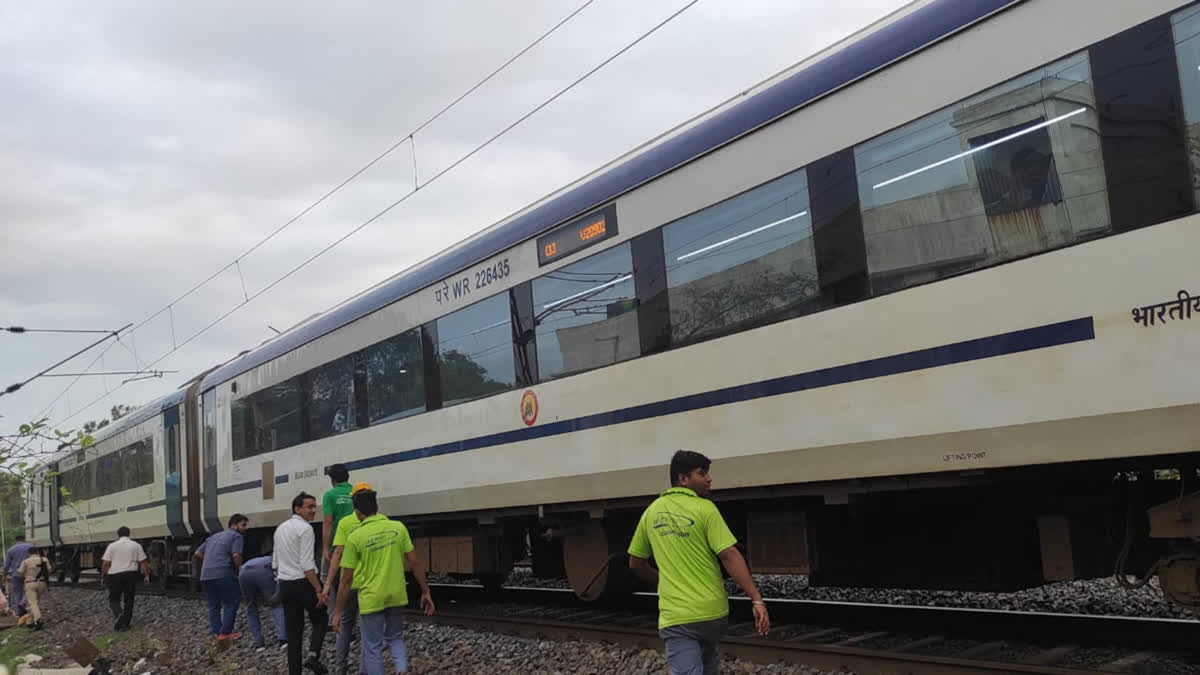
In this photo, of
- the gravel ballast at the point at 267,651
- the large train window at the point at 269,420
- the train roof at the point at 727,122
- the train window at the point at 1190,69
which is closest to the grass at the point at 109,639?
the gravel ballast at the point at 267,651

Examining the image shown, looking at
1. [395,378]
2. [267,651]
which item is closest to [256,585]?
[267,651]

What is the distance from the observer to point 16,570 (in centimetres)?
1716

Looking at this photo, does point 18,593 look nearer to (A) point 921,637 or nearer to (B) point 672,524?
(A) point 921,637

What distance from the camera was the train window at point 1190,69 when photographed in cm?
471

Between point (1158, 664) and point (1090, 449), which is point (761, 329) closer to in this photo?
point (1090, 449)

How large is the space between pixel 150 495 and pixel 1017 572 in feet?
57.3

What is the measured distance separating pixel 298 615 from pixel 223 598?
3271mm

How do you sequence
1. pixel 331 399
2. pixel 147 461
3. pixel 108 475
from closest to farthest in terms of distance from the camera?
1. pixel 331 399
2. pixel 147 461
3. pixel 108 475

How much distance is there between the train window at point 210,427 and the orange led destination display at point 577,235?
9.36 metres

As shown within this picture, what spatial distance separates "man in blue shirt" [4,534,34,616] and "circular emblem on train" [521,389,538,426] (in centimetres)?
1167

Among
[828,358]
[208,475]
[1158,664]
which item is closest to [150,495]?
[208,475]

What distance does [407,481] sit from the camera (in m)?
10.9

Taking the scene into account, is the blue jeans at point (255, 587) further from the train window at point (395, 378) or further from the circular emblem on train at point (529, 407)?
the circular emblem on train at point (529, 407)

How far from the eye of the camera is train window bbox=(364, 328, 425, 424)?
35.8 ft
